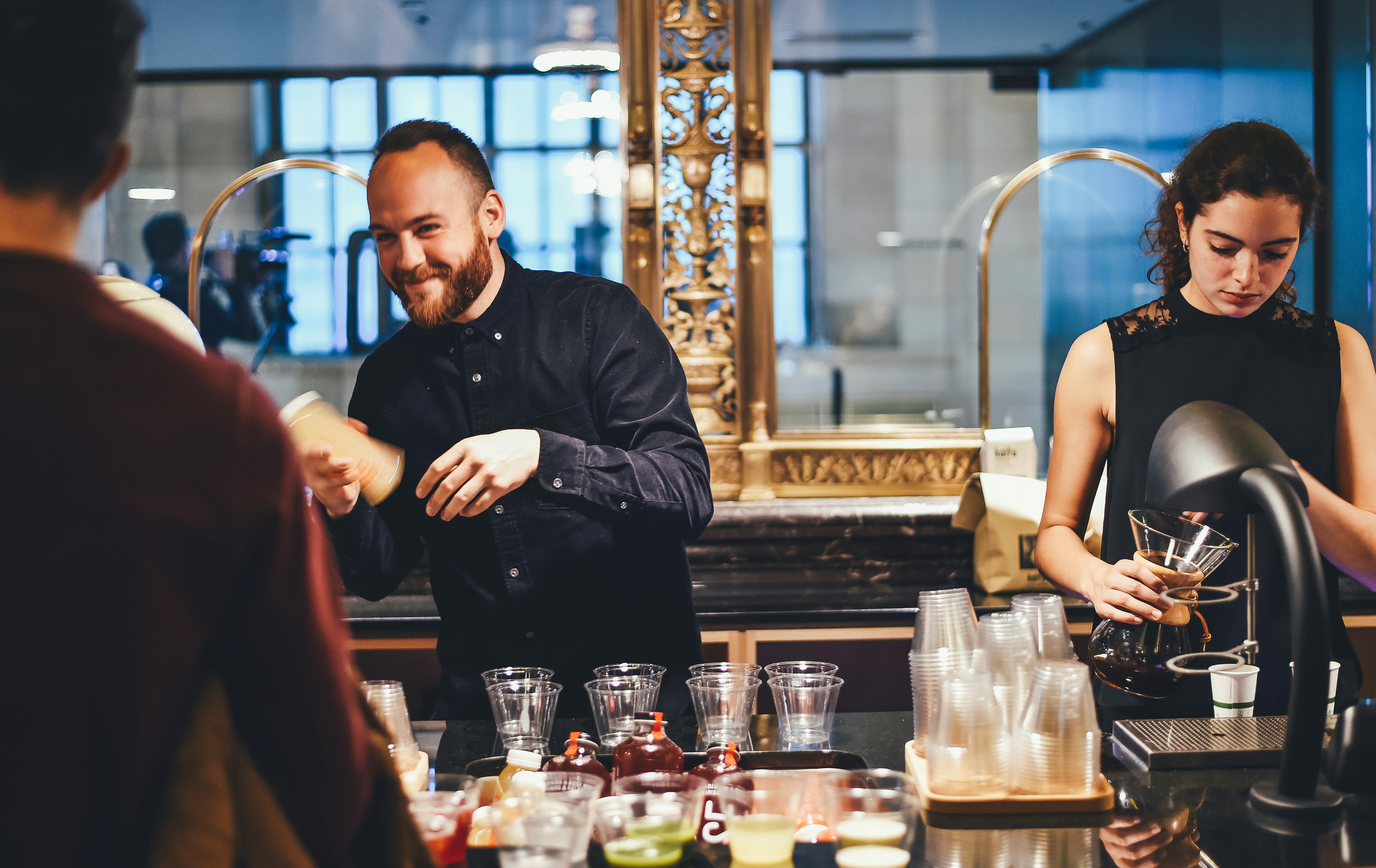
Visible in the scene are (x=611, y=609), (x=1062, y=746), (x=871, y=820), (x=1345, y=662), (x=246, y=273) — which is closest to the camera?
(x=871, y=820)

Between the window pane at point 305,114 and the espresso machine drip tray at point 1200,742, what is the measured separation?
2.90 meters

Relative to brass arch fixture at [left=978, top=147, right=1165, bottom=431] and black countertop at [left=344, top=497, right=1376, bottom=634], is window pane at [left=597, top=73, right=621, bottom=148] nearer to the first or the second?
black countertop at [left=344, top=497, right=1376, bottom=634]

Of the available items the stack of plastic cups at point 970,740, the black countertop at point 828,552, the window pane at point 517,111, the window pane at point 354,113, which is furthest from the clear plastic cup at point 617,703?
the window pane at point 354,113

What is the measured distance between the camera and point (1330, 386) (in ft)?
5.49

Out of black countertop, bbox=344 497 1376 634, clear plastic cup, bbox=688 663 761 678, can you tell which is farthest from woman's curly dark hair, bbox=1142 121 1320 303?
black countertop, bbox=344 497 1376 634

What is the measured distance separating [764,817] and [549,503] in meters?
0.79

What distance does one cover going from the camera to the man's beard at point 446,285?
1682 millimetres

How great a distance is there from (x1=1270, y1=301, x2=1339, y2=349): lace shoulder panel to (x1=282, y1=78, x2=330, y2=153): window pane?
273cm

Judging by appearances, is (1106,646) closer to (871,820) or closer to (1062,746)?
(1062,746)

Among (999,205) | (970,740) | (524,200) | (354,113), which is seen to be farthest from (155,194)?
(970,740)

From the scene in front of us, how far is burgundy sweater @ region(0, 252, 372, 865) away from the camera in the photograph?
51 cm

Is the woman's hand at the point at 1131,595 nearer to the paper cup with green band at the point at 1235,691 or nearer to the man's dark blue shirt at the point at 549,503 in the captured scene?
the paper cup with green band at the point at 1235,691

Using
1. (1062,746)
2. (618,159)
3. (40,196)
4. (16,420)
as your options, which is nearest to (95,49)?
(40,196)

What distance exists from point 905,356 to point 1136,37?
1209 mm
